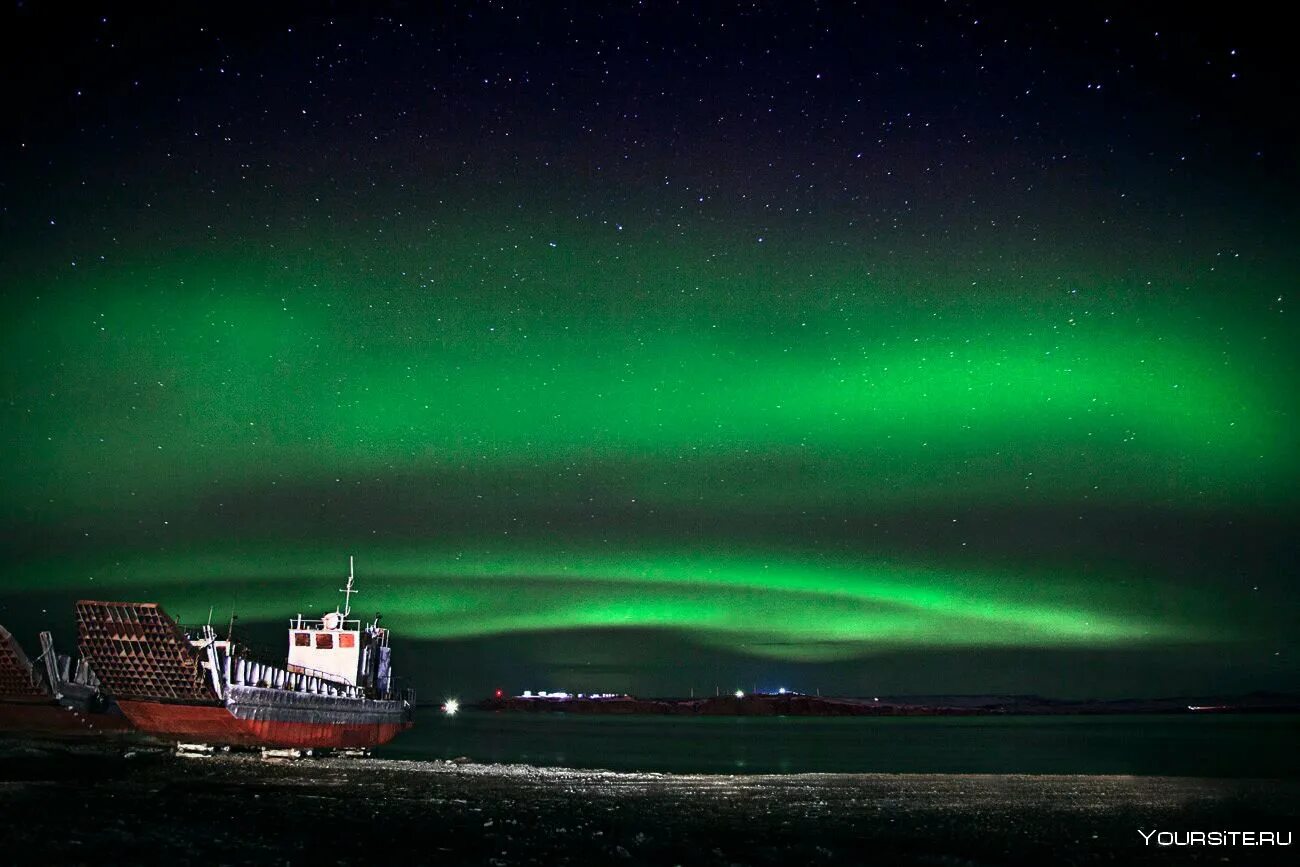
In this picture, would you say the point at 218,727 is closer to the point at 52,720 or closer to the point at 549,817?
the point at 52,720

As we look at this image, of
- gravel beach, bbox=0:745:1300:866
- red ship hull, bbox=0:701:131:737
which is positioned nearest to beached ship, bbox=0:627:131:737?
red ship hull, bbox=0:701:131:737

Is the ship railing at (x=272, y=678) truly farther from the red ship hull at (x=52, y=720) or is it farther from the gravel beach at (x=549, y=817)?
the red ship hull at (x=52, y=720)

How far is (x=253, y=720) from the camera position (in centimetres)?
4456

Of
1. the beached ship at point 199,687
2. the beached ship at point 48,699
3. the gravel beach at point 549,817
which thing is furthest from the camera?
the beached ship at point 48,699

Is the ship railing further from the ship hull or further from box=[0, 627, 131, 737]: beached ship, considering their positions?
box=[0, 627, 131, 737]: beached ship

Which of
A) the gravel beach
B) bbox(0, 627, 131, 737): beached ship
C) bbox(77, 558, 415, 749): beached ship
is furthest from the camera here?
bbox(0, 627, 131, 737): beached ship

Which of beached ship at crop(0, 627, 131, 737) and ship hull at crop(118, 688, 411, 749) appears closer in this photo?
ship hull at crop(118, 688, 411, 749)

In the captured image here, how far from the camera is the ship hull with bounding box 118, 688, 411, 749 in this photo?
44.2 m

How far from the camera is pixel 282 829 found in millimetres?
22453

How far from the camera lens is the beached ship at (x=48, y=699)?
55.0m

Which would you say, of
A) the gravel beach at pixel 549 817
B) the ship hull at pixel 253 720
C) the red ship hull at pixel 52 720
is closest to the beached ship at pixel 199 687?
the ship hull at pixel 253 720

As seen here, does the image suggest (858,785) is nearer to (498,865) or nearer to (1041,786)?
(1041,786)


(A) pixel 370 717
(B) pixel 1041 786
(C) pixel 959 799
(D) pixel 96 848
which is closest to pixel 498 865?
(D) pixel 96 848

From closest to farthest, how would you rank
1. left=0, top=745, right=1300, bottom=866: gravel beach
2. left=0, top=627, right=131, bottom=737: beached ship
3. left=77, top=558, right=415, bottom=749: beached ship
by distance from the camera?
left=0, top=745, right=1300, bottom=866: gravel beach → left=77, top=558, right=415, bottom=749: beached ship → left=0, top=627, right=131, bottom=737: beached ship
